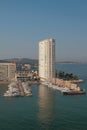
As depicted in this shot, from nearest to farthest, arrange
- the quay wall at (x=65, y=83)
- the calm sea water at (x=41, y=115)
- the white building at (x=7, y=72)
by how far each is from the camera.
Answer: the calm sea water at (x=41, y=115) < the quay wall at (x=65, y=83) < the white building at (x=7, y=72)

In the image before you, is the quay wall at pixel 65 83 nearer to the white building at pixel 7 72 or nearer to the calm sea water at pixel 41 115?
the white building at pixel 7 72

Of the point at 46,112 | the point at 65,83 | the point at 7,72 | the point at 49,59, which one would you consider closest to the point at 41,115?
the point at 46,112

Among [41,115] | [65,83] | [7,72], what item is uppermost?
[7,72]

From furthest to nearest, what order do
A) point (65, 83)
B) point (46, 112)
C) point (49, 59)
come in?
point (49, 59) < point (65, 83) < point (46, 112)

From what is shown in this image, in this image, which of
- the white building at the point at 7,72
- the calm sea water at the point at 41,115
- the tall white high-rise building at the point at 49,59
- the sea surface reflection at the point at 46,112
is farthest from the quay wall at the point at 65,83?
the calm sea water at the point at 41,115

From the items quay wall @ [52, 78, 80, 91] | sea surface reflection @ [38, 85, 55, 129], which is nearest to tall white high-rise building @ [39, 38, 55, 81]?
quay wall @ [52, 78, 80, 91]

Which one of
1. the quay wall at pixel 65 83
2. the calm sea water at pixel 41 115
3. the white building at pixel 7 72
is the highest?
the white building at pixel 7 72

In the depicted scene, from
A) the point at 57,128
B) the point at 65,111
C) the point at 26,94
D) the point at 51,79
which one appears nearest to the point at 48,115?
the point at 65,111

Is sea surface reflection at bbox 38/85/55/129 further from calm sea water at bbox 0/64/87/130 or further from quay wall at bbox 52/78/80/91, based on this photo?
quay wall at bbox 52/78/80/91

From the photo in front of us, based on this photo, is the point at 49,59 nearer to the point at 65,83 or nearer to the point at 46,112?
the point at 65,83

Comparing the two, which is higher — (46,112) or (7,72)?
(7,72)

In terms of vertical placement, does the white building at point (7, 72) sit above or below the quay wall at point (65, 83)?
above
